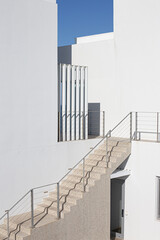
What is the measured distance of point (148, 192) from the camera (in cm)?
807

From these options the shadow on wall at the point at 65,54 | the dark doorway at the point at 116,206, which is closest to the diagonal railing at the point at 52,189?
the dark doorway at the point at 116,206

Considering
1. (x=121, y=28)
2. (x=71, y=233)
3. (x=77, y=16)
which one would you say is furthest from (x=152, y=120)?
(x=77, y=16)

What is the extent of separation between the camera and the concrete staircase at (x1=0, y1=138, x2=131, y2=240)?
20.7 ft

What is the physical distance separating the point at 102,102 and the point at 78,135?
7.34ft

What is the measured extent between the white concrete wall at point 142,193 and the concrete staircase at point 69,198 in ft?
1.16

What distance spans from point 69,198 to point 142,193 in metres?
2.01

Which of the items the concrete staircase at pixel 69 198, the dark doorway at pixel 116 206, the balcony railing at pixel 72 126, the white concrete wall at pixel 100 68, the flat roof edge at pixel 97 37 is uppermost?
the flat roof edge at pixel 97 37

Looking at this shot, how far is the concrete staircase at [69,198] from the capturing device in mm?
6316

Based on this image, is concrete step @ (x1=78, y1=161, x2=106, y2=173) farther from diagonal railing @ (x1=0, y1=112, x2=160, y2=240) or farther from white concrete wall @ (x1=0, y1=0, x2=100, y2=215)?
white concrete wall @ (x1=0, y1=0, x2=100, y2=215)

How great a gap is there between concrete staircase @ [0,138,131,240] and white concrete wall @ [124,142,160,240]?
35 centimetres

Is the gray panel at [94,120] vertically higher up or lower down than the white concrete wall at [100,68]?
lower down

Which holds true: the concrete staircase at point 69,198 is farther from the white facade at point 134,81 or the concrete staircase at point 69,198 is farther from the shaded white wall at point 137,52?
the shaded white wall at point 137,52

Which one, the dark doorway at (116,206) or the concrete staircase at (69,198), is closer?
the concrete staircase at (69,198)

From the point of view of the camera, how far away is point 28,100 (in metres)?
7.22
